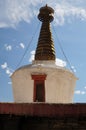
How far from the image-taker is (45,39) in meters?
16.7

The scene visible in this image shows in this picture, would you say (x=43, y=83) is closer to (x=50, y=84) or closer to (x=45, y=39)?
(x=50, y=84)

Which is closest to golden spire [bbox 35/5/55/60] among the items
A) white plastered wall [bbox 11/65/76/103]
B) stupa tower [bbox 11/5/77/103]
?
stupa tower [bbox 11/5/77/103]

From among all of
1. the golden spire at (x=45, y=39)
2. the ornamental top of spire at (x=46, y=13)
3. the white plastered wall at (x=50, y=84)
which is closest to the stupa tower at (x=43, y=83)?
the white plastered wall at (x=50, y=84)

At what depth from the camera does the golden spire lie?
16.1 metres

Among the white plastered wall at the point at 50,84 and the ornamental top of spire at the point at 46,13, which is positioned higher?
the ornamental top of spire at the point at 46,13

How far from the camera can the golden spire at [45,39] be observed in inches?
632

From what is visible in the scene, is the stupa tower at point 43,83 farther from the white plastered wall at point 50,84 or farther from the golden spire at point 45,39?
the golden spire at point 45,39

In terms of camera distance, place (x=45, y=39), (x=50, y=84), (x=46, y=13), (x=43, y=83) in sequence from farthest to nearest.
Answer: (x=46, y=13)
(x=45, y=39)
(x=50, y=84)
(x=43, y=83)

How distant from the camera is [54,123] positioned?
6645 millimetres

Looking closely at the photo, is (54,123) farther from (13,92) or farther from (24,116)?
(13,92)

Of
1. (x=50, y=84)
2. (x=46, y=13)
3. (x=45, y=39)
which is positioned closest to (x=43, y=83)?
(x=50, y=84)

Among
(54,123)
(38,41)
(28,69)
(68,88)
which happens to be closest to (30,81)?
(28,69)

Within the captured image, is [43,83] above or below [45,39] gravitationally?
below

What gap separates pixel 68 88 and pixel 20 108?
8.35 m
